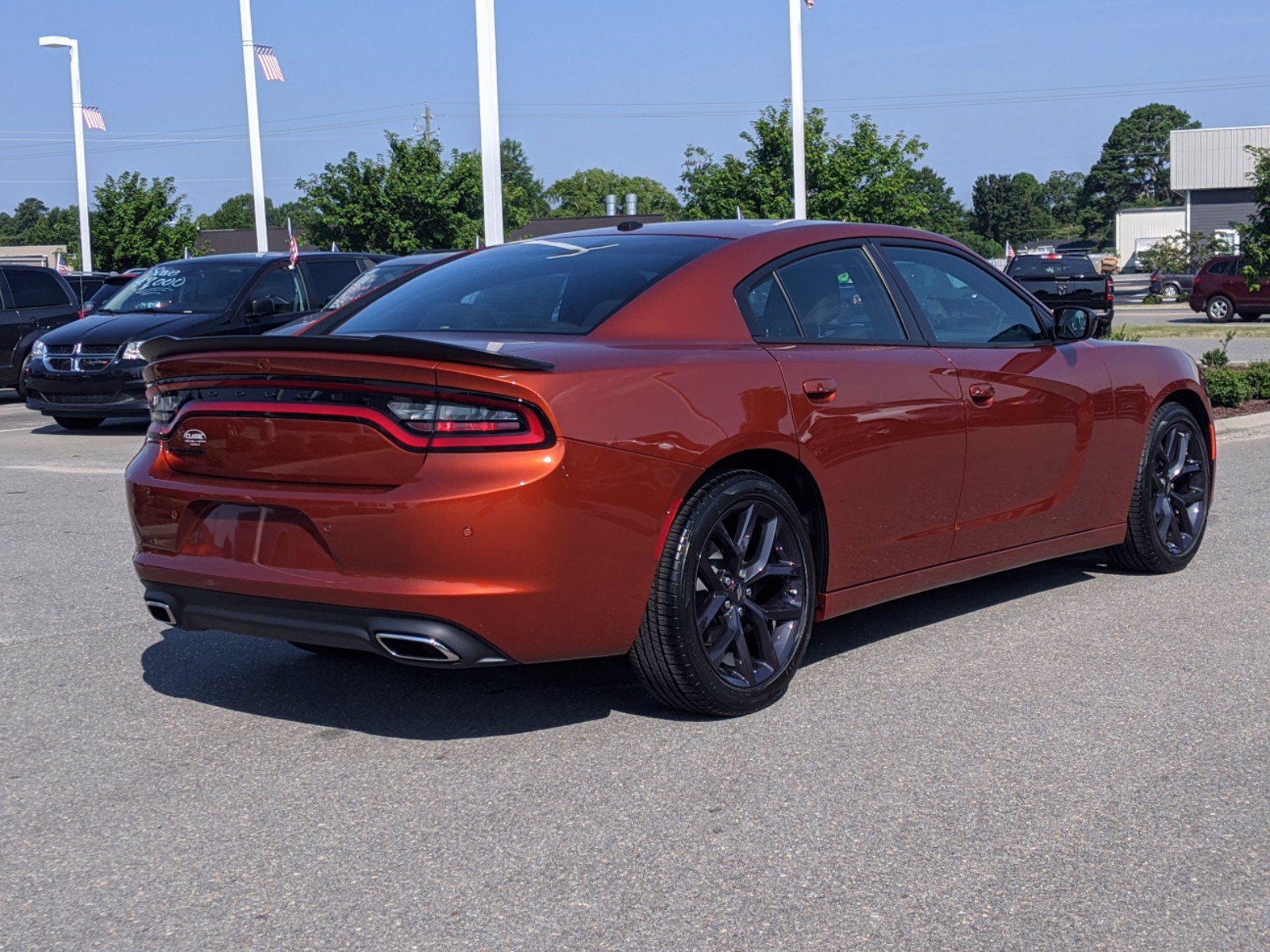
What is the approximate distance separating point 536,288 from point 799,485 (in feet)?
3.65

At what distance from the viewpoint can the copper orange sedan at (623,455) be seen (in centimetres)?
409

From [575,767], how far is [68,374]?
1191cm

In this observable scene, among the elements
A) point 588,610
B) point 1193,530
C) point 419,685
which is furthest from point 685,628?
point 1193,530

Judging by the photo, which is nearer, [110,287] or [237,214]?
[110,287]

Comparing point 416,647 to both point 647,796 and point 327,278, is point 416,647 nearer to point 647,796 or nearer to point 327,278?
point 647,796

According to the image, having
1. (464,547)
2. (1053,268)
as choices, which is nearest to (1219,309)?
(1053,268)

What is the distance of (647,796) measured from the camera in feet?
13.1

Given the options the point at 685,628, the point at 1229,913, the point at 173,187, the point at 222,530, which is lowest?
the point at 1229,913

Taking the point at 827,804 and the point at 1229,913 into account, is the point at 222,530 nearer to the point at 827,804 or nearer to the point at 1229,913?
the point at 827,804

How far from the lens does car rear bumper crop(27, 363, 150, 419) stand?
14.5 metres

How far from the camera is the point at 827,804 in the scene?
12.8 feet

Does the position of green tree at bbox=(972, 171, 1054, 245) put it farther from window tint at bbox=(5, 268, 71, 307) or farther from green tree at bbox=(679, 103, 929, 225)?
window tint at bbox=(5, 268, 71, 307)

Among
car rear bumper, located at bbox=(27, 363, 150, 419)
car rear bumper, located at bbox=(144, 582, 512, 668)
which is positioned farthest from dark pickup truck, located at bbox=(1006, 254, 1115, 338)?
car rear bumper, located at bbox=(144, 582, 512, 668)

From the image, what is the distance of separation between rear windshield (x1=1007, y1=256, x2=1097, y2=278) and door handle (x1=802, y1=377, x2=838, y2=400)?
81.5 feet
